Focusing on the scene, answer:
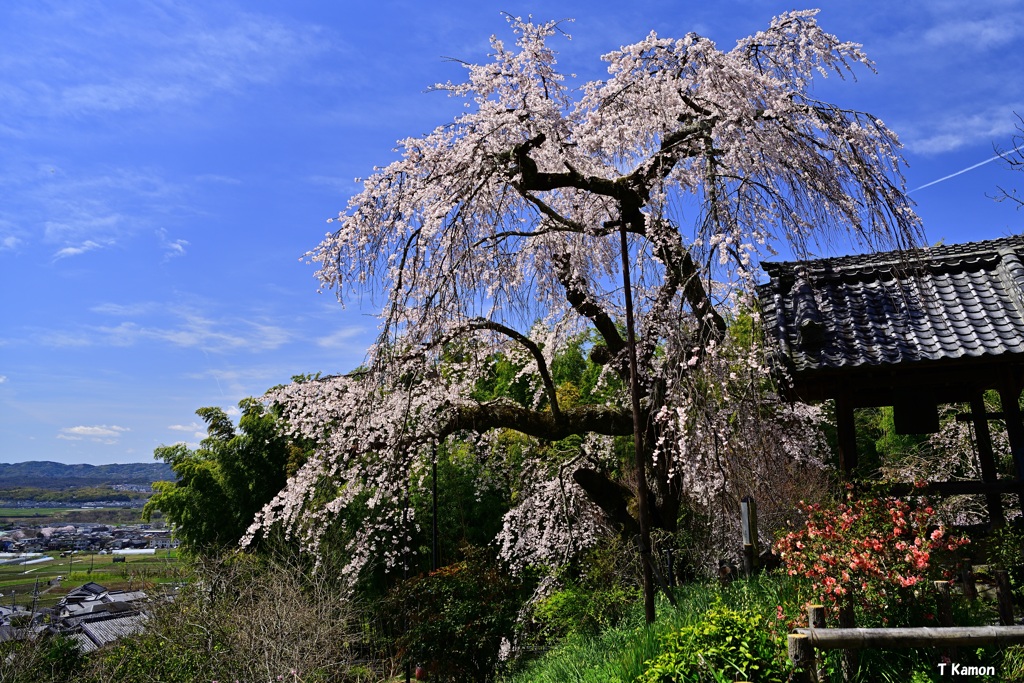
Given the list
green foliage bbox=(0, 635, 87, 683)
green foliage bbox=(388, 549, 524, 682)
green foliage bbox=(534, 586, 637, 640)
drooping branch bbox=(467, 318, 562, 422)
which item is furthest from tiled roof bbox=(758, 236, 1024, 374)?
green foliage bbox=(0, 635, 87, 683)

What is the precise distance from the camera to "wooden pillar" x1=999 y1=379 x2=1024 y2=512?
18.4ft

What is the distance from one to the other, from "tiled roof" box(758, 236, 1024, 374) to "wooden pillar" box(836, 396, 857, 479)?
507mm

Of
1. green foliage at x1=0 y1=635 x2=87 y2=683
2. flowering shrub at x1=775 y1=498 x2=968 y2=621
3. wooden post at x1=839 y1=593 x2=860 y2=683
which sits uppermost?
flowering shrub at x1=775 y1=498 x2=968 y2=621

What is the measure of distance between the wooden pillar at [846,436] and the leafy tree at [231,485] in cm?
1613

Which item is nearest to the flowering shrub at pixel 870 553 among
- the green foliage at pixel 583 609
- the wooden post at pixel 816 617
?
the wooden post at pixel 816 617

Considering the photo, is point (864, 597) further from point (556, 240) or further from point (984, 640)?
point (556, 240)

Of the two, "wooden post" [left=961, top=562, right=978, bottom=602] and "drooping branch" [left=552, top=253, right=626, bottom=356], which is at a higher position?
"drooping branch" [left=552, top=253, right=626, bottom=356]

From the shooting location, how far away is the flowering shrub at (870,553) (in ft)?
15.2

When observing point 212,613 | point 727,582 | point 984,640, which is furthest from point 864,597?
point 212,613

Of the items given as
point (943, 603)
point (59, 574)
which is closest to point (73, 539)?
point (59, 574)

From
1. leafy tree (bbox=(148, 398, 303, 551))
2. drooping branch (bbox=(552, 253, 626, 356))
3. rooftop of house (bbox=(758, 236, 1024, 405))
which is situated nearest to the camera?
rooftop of house (bbox=(758, 236, 1024, 405))

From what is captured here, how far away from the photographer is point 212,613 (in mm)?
10203

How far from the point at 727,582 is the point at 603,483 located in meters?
2.53

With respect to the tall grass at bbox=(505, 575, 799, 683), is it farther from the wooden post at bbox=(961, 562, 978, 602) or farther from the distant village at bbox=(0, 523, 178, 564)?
the distant village at bbox=(0, 523, 178, 564)
